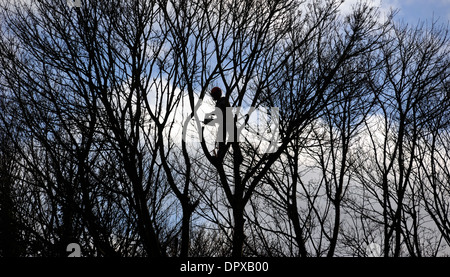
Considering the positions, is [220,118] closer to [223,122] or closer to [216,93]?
[223,122]

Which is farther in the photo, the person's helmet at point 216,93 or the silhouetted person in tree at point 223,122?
the person's helmet at point 216,93

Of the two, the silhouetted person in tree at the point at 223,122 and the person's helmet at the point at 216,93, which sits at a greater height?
the person's helmet at the point at 216,93

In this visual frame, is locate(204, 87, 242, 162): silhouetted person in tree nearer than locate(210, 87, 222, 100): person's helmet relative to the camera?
Yes

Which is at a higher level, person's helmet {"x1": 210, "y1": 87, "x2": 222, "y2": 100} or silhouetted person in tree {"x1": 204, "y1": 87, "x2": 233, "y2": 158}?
person's helmet {"x1": 210, "y1": 87, "x2": 222, "y2": 100}

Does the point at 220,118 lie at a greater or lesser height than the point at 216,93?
lesser

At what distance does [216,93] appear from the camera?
4871mm

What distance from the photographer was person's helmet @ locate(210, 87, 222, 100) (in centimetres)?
485

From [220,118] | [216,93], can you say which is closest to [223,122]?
[220,118]

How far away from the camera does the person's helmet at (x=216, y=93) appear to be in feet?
15.9

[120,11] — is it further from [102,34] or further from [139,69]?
[139,69]
